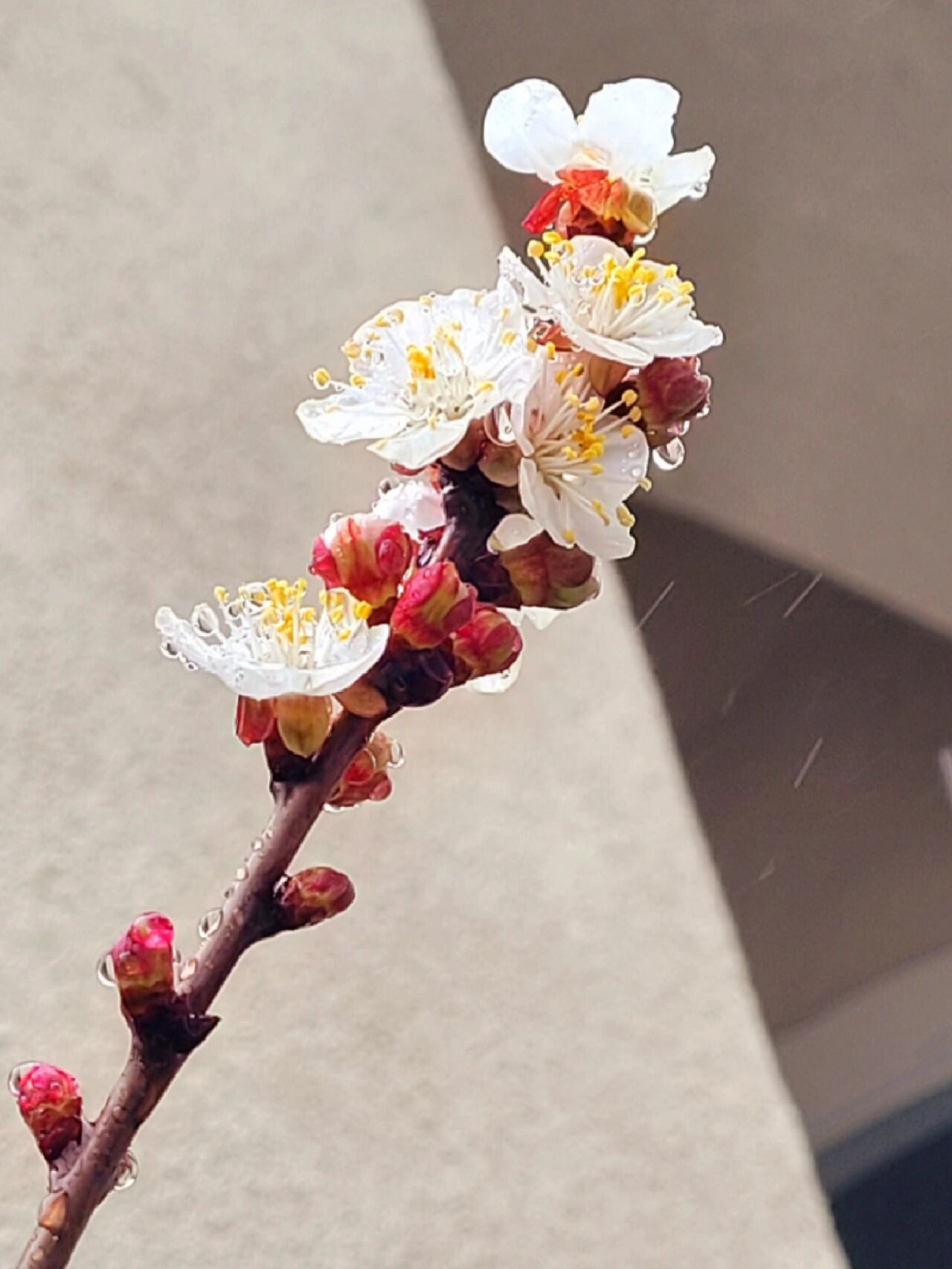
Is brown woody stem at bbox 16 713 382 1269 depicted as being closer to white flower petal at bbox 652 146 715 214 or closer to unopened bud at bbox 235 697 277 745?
unopened bud at bbox 235 697 277 745

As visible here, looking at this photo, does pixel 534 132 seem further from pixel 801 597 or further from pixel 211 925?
pixel 801 597

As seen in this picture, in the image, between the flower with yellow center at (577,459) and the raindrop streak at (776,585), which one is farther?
the raindrop streak at (776,585)

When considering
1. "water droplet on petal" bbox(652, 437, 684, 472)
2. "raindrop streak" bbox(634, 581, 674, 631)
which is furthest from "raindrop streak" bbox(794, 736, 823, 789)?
"water droplet on petal" bbox(652, 437, 684, 472)

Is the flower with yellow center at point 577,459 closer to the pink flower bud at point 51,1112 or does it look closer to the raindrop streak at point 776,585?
the pink flower bud at point 51,1112

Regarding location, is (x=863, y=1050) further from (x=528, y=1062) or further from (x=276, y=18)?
(x=276, y=18)

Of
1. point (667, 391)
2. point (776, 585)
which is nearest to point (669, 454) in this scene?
point (667, 391)

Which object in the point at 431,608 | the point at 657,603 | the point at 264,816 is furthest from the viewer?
the point at 657,603

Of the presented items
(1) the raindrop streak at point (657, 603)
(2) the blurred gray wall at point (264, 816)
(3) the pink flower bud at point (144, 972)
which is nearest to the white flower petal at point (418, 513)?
(3) the pink flower bud at point (144, 972)

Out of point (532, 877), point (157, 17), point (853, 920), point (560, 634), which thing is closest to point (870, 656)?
point (853, 920)
